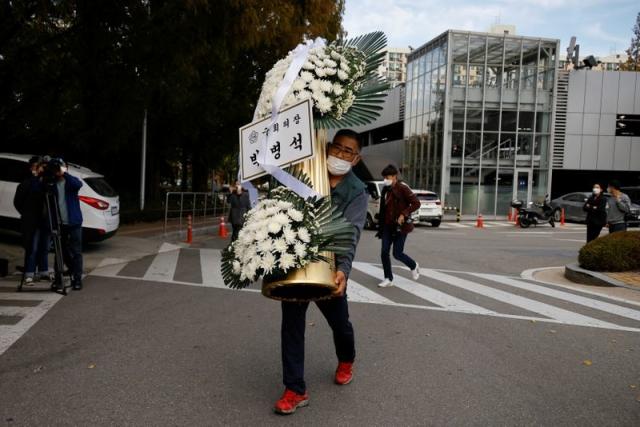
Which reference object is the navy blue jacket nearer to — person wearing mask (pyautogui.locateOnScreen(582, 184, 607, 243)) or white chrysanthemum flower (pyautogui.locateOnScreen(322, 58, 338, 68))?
white chrysanthemum flower (pyautogui.locateOnScreen(322, 58, 338, 68))

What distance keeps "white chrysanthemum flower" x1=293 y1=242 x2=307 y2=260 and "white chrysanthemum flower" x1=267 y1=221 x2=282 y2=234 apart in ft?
0.45

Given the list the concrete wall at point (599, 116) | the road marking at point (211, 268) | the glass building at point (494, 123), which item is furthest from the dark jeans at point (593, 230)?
the concrete wall at point (599, 116)

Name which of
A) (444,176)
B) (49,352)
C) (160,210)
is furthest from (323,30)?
(444,176)

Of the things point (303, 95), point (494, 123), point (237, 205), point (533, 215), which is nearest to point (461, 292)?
point (303, 95)

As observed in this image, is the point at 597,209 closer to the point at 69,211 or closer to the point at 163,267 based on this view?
the point at 163,267

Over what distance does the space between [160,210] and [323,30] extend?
906cm

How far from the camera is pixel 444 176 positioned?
3111 cm

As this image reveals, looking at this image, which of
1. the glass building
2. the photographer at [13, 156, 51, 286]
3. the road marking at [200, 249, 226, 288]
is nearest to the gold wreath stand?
the road marking at [200, 249, 226, 288]

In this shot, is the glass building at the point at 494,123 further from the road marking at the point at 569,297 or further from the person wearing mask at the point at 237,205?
the road marking at the point at 569,297

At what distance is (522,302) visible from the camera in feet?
24.5

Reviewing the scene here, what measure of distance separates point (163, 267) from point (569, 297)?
272 inches

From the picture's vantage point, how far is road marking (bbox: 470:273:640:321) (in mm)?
6930

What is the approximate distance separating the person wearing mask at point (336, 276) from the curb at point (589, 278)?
656cm

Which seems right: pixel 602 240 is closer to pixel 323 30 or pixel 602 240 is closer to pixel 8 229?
pixel 323 30
